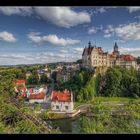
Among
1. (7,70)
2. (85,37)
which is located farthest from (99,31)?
(7,70)

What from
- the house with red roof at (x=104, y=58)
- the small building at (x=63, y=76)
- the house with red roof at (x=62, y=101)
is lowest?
the house with red roof at (x=62, y=101)

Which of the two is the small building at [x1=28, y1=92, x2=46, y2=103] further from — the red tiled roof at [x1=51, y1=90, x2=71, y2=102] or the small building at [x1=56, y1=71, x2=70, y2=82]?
the small building at [x1=56, y1=71, x2=70, y2=82]

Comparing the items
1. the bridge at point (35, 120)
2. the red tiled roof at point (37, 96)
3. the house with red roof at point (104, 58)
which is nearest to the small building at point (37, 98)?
the red tiled roof at point (37, 96)

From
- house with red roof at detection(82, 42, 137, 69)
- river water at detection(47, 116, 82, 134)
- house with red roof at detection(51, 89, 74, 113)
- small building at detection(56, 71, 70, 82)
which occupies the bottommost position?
river water at detection(47, 116, 82, 134)

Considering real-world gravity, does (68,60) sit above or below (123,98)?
above

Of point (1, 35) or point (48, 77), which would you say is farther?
point (48, 77)

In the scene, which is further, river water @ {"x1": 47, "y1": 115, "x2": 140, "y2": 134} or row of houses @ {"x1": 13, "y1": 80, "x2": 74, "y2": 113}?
row of houses @ {"x1": 13, "y1": 80, "x2": 74, "y2": 113}

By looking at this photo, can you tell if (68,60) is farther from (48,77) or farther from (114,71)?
(114,71)

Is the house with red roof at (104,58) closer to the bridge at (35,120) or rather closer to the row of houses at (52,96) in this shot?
the row of houses at (52,96)

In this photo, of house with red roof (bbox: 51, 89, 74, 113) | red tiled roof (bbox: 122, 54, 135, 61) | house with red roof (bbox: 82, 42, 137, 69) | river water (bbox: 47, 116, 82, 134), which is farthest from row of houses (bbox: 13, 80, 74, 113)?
red tiled roof (bbox: 122, 54, 135, 61)
